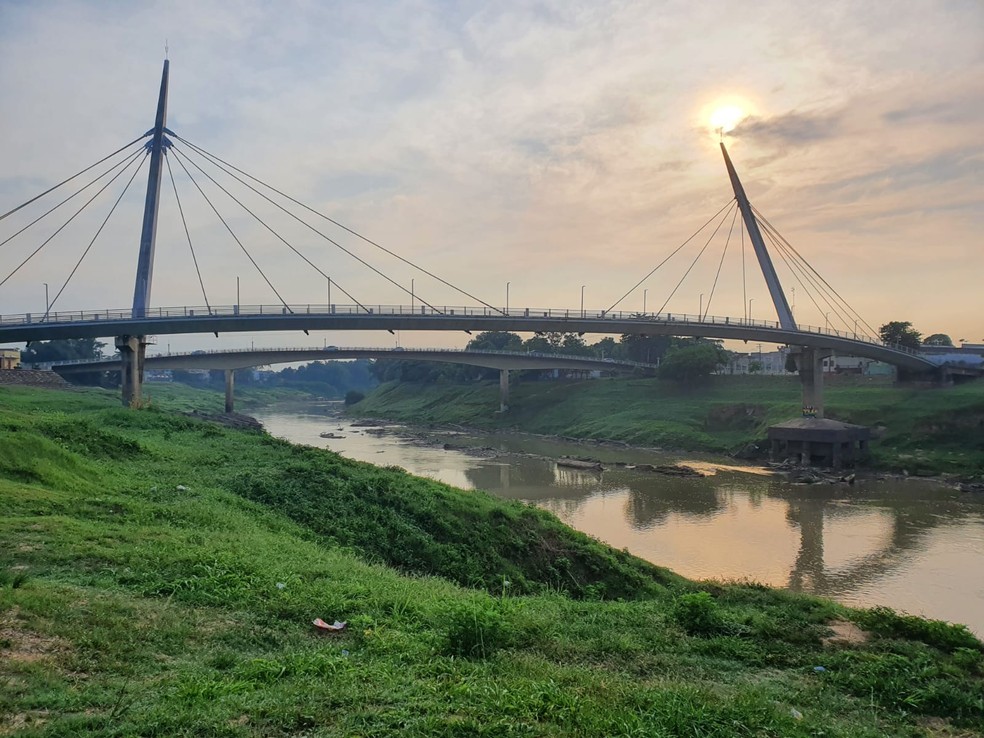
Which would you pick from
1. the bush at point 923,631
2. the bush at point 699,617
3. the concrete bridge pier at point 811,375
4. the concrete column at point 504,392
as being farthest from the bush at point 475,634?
the concrete column at point 504,392

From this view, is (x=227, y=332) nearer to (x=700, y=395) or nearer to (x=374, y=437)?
(x=374, y=437)

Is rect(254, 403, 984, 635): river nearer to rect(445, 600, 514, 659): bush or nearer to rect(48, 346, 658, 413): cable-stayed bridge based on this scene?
rect(445, 600, 514, 659): bush

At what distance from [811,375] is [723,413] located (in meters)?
7.23

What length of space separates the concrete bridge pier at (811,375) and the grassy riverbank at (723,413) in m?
1.79

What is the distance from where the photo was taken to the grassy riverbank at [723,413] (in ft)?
131

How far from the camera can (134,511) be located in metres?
11.3

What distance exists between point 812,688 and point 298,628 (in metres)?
5.25

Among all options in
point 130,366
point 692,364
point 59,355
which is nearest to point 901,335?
point 692,364

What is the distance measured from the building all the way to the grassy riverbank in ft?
122

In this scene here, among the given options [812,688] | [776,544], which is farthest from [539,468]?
[812,688]

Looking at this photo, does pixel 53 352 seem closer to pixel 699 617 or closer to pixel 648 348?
pixel 648 348

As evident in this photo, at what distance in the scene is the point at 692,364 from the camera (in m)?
61.6

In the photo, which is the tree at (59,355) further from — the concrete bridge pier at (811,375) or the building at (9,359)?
the concrete bridge pier at (811,375)

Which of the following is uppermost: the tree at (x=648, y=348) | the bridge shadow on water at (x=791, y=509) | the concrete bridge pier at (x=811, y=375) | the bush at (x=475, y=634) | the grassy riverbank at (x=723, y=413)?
the tree at (x=648, y=348)
